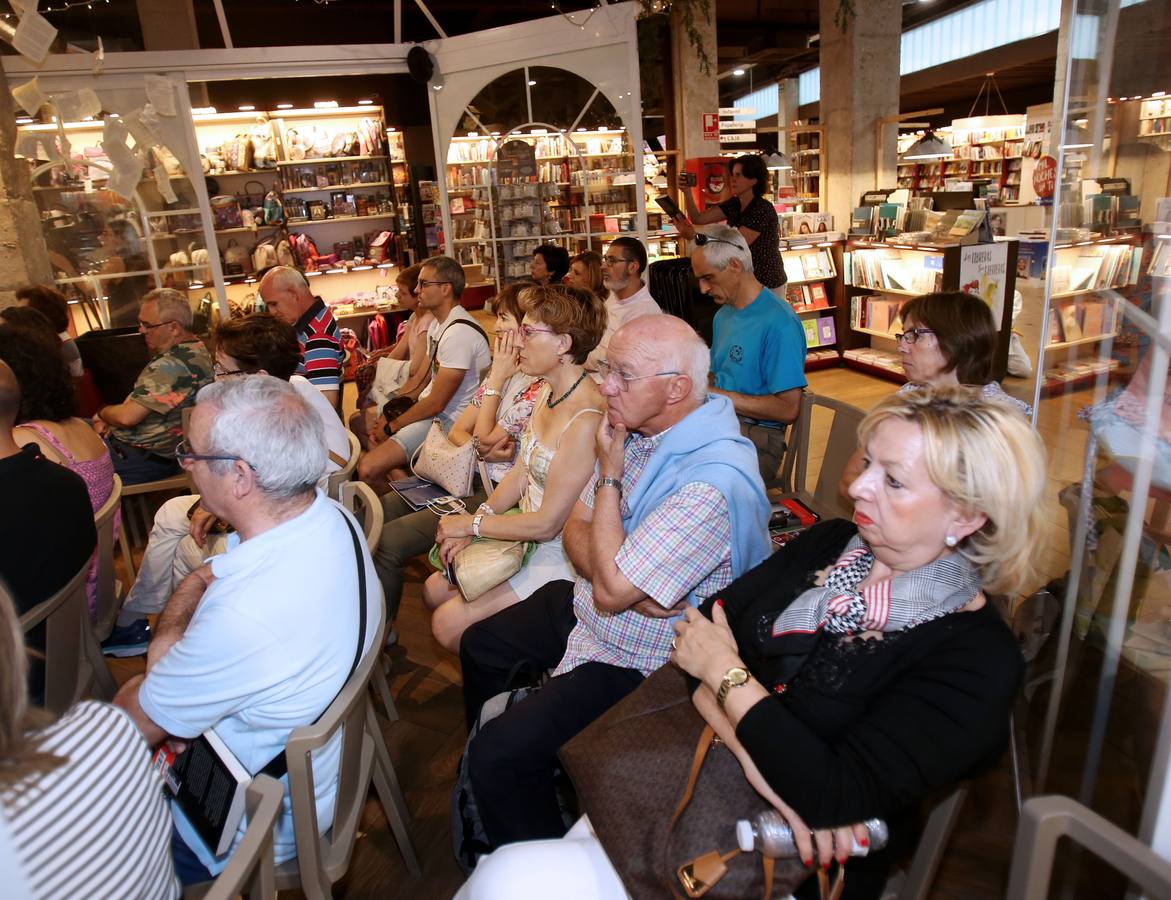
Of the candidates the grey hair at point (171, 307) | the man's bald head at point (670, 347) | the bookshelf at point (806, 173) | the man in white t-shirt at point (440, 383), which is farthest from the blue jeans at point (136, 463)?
the bookshelf at point (806, 173)

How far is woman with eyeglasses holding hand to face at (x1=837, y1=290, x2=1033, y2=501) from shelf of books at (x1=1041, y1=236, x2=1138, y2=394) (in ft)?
1.70

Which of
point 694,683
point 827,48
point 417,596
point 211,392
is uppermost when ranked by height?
point 827,48

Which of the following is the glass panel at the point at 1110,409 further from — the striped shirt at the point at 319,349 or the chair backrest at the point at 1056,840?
the striped shirt at the point at 319,349

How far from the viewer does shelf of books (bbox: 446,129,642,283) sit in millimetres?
6285

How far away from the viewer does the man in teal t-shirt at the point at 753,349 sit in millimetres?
3334

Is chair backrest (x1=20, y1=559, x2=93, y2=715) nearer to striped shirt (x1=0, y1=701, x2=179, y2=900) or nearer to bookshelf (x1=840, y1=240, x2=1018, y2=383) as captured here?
striped shirt (x1=0, y1=701, x2=179, y2=900)

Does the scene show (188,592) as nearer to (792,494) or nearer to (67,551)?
(67,551)

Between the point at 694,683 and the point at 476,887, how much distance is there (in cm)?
57

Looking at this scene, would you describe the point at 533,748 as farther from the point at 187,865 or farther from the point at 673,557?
the point at 187,865

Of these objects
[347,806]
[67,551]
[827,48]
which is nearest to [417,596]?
[67,551]

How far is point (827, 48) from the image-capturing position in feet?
30.2

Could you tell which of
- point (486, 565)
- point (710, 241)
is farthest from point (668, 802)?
point (710, 241)

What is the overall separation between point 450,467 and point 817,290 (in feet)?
18.6

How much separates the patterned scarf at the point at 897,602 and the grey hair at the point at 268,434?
1.11 metres
